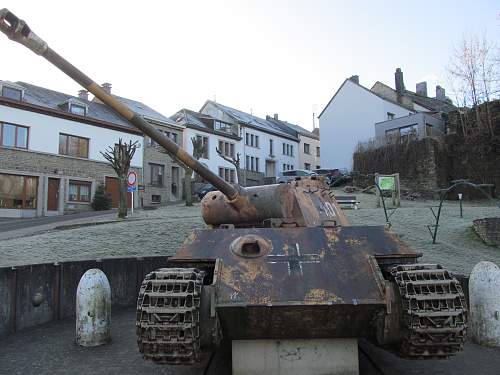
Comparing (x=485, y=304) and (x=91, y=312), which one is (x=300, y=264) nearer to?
(x=485, y=304)

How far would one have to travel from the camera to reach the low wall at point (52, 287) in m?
6.15


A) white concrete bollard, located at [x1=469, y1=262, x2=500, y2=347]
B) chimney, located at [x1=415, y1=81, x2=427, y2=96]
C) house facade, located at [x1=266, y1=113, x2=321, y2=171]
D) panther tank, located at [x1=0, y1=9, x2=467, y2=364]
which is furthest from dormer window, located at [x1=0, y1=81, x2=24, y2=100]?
chimney, located at [x1=415, y1=81, x2=427, y2=96]

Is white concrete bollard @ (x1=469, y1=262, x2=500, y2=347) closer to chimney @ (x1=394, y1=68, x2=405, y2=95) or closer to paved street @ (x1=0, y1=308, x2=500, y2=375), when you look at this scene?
paved street @ (x1=0, y1=308, x2=500, y2=375)

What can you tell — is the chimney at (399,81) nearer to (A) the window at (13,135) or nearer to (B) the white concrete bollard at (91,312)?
(A) the window at (13,135)

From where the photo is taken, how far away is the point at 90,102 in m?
33.9

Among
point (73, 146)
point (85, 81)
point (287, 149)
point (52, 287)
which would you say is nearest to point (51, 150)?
point (73, 146)

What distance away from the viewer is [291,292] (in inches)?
162

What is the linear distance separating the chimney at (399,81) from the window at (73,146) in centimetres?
2565

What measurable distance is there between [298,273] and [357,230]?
0.87 metres

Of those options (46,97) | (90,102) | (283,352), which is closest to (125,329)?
(283,352)

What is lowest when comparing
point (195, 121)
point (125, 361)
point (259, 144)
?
point (125, 361)

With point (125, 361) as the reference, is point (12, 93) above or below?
above

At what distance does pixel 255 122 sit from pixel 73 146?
23.7m

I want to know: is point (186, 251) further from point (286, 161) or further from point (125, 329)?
point (286, 161)
